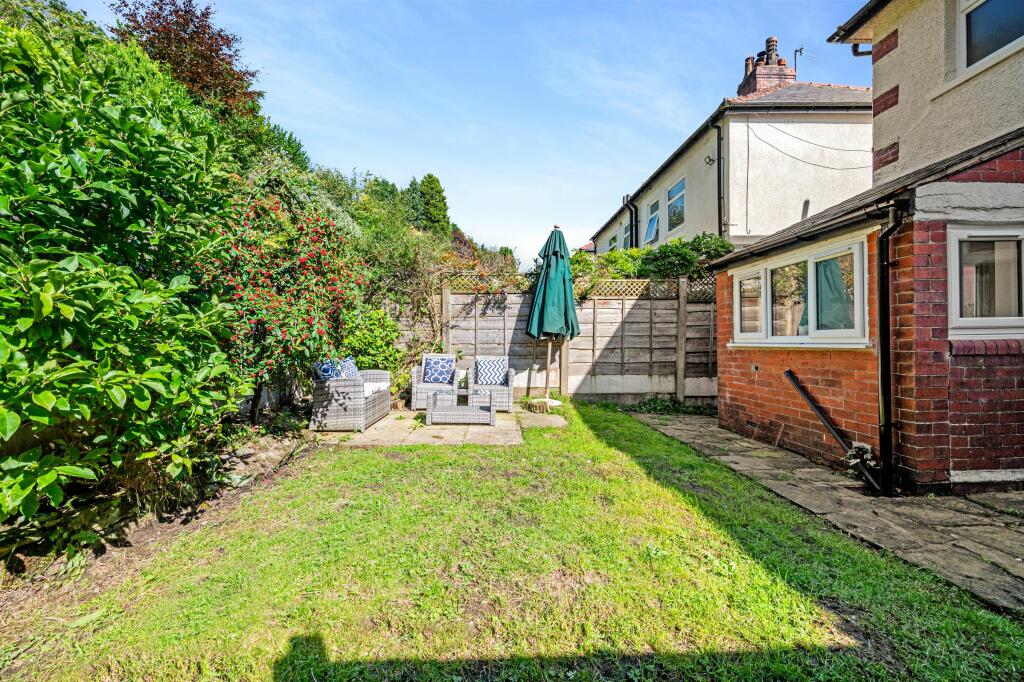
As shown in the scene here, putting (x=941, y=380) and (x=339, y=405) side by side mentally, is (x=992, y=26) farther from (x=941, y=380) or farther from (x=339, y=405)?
(x=339, y=405)

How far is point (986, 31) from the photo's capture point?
17.1ft

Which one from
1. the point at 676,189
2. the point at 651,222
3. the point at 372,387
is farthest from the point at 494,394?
the point at 651,222

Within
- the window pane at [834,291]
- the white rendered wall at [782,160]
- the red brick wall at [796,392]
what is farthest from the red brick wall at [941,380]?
the white rendered wall at [782,160]

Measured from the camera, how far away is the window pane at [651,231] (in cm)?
1623

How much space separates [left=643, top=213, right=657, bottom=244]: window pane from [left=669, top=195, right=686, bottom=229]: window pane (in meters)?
1.33

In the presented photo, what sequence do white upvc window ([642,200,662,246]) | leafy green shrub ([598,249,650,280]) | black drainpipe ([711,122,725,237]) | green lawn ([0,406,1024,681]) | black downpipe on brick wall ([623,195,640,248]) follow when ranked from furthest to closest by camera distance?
black downpipe on brick wall ([623,195,640,248]) < white upvc window ([642,200,662,246]) < black drainpipe ([711,122,725,237]) < leafy green shrub ([598,249,650,280]) < green lawn ([0,406,1024,681])

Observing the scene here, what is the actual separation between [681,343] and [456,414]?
16.0 feet

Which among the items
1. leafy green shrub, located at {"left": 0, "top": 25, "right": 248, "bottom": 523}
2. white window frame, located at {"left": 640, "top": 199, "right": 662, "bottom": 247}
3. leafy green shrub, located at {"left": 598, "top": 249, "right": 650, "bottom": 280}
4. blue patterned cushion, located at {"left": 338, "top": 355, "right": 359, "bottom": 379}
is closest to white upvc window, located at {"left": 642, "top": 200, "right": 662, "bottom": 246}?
white window frame, located at {"left": 640, "top": 199, "right": 662, "bottom": 247}

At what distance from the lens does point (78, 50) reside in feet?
7.74

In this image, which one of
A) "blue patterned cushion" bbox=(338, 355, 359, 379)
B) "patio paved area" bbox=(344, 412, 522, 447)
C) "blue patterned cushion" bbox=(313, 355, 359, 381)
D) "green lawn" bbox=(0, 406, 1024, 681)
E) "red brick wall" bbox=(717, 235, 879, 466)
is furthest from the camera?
"blue patterned cushion" bbox=(338, 355, 359, 379)

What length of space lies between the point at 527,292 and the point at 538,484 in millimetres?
5194

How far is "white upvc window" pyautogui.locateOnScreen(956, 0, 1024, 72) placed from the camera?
491 cm

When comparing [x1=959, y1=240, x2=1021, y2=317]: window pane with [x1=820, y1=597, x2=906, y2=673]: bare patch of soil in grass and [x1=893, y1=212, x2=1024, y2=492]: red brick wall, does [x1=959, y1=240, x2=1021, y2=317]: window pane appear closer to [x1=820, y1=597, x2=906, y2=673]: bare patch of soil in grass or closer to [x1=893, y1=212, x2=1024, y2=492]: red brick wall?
[x1=893, y1=212, x2=1024, y2=492]: red brick wall

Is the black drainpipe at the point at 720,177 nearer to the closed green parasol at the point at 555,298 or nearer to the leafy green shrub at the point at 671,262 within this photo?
the leafy green shrub at the point at 671,262
